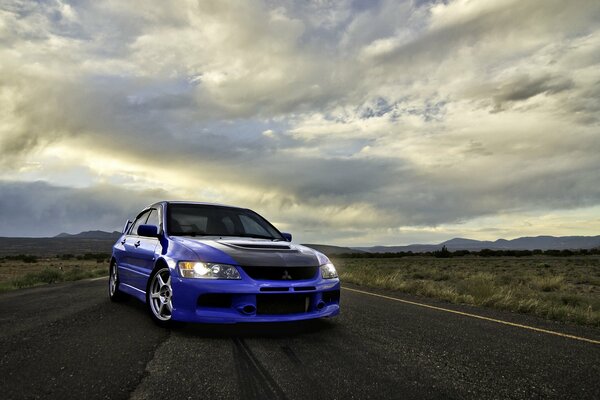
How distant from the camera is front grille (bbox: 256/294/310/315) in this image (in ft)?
14.2

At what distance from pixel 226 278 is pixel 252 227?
2.14 metres

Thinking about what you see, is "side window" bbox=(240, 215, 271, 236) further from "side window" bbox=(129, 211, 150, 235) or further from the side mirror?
"side window" bbox=(129, 211, 150, 235)

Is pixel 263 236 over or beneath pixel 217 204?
beneath

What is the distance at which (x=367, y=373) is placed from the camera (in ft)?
11.2

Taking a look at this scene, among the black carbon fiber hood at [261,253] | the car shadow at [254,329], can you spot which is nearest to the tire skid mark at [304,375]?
the car shadow at [254,329]

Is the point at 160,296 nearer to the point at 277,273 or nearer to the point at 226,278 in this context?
the point at 226,278

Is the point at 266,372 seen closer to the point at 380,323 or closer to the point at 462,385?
the point at 462,385

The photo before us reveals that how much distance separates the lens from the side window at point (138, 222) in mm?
7073

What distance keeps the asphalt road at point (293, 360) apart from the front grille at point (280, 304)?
1.02ft

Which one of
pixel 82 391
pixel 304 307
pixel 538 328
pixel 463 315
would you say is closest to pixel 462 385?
pixel 304 307

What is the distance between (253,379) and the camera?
10.5ft

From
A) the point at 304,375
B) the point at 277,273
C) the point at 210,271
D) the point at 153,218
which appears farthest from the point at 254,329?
the point at 153,218

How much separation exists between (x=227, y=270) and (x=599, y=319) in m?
6.17

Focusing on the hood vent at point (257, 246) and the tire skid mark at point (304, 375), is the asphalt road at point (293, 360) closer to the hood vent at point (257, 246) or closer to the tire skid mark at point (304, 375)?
the tire skid mark at point (304, 375)
